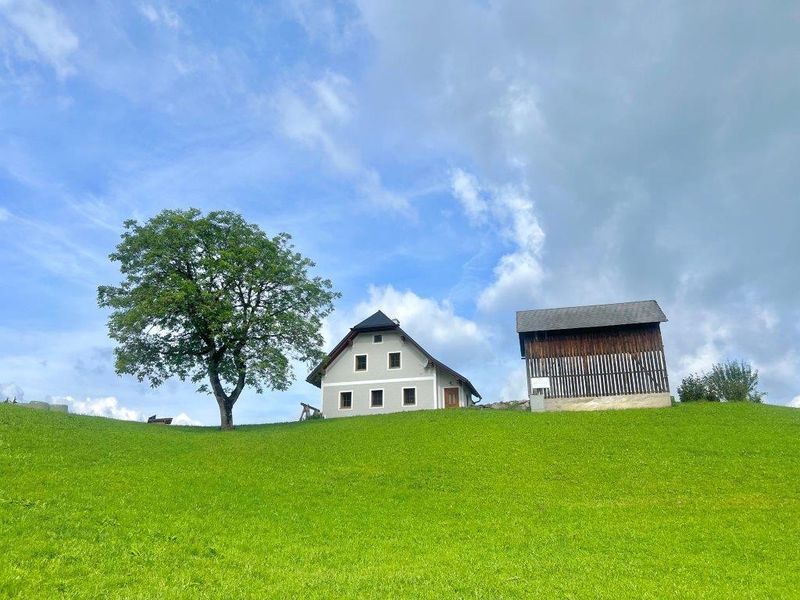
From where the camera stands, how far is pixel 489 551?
1502 cm

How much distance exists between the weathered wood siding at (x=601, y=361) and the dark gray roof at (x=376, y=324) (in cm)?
1207

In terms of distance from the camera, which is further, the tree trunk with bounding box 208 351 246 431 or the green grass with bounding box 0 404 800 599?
the tree trunk with bounding box 208 351 246 431

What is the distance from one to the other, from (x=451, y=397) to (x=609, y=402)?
535 inches

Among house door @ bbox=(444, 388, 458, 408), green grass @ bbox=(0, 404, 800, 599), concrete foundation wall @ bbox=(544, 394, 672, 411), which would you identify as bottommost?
green grass @ bbox=(0, 404, 800, 599)

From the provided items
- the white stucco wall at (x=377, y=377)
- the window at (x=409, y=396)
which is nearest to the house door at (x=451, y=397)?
the white stucco wall at (x=377, y=377)

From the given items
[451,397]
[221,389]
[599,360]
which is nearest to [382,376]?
[451,397]

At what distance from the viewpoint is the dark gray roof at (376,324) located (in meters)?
49.6

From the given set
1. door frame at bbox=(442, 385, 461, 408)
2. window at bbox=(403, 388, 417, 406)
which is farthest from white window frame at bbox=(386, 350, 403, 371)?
door frame at bbox=(442, 385, 461, 408)

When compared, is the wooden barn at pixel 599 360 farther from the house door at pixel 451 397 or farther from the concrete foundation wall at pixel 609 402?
the house door at pixel 451 397

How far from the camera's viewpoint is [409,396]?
48.4m

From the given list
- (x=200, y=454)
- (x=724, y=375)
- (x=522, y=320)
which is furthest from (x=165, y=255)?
(x=724, y=375)

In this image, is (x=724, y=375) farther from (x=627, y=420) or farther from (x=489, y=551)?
(x=489, y=551)

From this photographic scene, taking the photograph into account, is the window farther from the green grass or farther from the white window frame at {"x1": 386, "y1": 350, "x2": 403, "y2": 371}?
the green grass

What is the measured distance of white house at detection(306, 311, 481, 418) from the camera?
4828 cm
